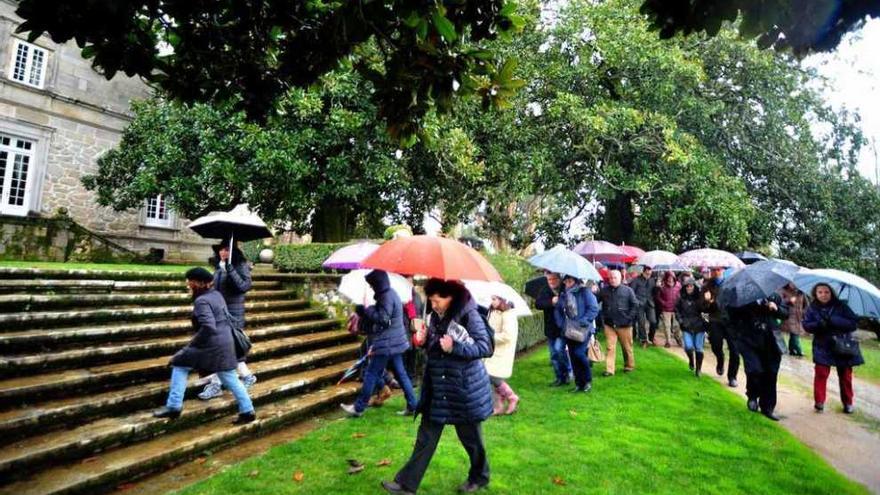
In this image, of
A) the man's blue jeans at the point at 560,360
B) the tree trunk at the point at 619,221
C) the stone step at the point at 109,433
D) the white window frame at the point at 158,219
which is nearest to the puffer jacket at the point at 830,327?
the man's blue jeans at the point at 560,360

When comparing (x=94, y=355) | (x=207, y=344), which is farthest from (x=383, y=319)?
(x=94, y=355)


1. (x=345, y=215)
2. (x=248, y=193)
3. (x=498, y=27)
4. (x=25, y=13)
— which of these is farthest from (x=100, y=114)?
(x=498, y=27)

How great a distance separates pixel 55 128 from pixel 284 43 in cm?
1927

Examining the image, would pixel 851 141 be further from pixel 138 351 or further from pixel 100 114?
pixel 100 114

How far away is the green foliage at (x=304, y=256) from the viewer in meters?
10.8

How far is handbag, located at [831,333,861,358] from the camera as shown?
20.6 feet

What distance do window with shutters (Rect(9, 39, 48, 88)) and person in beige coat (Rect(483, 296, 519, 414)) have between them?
2071 centimetres

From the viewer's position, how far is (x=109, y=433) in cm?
453

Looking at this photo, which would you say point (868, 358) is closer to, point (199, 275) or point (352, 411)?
point (352, 411)

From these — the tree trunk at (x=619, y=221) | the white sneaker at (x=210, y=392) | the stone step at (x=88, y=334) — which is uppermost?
the tree trunk at (x=619, y=221)

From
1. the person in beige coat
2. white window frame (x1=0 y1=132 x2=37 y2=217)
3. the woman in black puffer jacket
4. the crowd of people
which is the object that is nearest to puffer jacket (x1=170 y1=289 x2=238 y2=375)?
the crowd of people

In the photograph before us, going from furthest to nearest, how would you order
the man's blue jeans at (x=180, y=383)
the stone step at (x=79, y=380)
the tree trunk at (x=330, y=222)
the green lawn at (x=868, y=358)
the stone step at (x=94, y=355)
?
1. the tree trunk at (x=330, y=222)
2. the green lawn at (x=868, y=358)
3. the stone step at (x=94, y=355)
4. the man's blue jeans at (x=180, y=383)
5. the stone step at (x=79, y=380)

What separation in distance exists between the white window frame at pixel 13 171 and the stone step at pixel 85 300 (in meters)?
13.5

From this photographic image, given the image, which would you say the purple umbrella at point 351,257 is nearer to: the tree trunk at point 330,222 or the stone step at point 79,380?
the stone step at point 79,380
